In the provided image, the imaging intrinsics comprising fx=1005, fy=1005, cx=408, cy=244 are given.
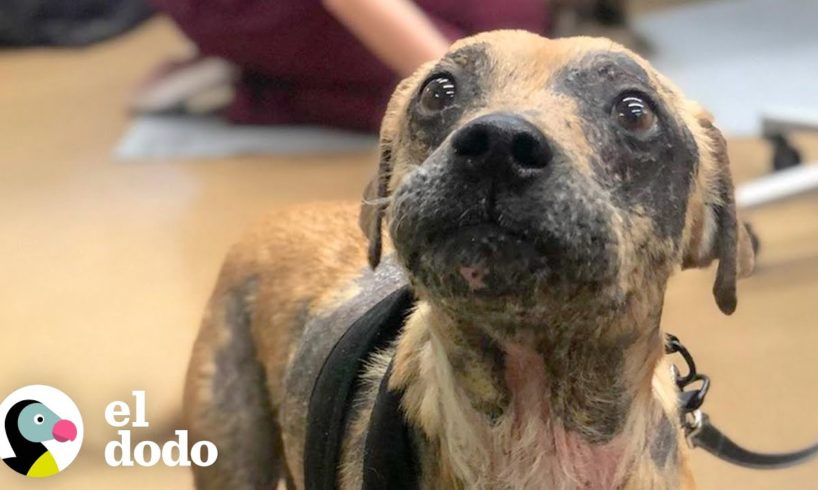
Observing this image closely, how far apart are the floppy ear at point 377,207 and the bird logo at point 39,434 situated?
2.64 ft

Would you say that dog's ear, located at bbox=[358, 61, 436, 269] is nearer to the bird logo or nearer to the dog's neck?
the dog's neck

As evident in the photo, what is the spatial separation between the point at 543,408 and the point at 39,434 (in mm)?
1072

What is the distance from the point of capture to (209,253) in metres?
3.00

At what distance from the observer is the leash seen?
1460mm

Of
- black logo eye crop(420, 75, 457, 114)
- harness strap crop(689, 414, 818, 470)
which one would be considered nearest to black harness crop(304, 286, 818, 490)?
harness strap crop(689, 414, 818, 470)

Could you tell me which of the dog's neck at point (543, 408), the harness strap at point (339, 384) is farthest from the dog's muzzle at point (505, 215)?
the harness strap at point (339, 384)

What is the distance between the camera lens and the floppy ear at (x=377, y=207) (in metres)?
1.40

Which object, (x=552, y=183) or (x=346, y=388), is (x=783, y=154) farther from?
(x=552, y=183)

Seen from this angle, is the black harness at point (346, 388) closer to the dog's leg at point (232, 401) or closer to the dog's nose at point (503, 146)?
the dog's leg at point (232, 401)

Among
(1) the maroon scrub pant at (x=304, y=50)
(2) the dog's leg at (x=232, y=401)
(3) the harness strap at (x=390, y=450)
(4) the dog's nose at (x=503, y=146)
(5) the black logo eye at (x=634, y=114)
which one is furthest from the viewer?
(1) the maroon scrub pant at (x=304, y=50)

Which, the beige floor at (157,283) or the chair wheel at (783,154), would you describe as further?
the chair wheel at (783,154)

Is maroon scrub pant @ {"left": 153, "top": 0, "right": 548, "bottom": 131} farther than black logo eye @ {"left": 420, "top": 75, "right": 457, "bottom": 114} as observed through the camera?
Yes


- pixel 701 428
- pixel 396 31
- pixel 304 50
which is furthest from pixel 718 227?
pixel 304 50

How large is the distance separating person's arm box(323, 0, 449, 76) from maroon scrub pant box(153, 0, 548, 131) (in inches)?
50.8
